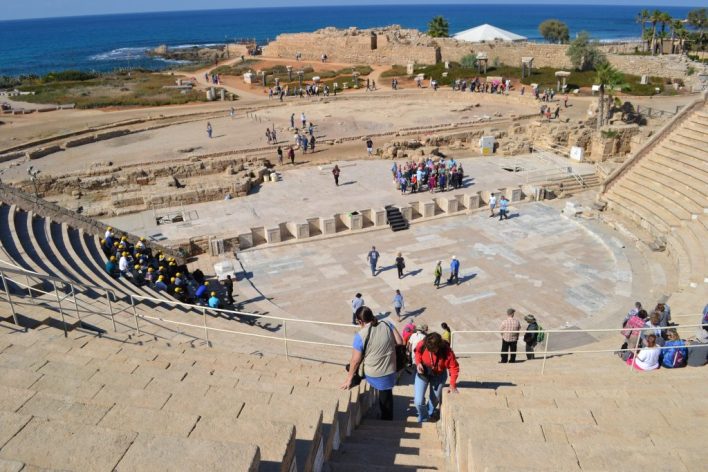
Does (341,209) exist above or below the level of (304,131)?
below

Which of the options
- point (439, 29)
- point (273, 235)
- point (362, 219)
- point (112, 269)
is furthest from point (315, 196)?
point (439, 29)

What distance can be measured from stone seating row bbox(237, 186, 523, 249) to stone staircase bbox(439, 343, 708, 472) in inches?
494

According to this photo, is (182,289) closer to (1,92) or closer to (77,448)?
(77,448)

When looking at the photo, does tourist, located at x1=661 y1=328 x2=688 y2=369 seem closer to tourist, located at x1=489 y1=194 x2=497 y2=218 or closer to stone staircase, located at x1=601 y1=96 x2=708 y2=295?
stone staircase, located at x1=601 y1=96 x2=708 y2=295

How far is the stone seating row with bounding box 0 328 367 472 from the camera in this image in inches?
184

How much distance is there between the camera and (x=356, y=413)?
8406mm

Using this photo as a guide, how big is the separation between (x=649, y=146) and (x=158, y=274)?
21.8 metres

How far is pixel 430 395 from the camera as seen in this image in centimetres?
821

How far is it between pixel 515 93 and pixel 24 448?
2074 inches

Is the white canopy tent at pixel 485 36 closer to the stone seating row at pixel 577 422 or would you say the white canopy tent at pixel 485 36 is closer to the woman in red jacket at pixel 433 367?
the stone seating row at pixel 577 422

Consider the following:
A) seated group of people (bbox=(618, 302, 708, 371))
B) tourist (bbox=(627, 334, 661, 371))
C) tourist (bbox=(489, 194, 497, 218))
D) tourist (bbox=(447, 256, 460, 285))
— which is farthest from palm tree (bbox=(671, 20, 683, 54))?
tourist (bbox=(627, 334, 661, 371))

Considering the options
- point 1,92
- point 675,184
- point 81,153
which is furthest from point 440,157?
point 1,92

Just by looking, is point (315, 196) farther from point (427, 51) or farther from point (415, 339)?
point (427, 51)

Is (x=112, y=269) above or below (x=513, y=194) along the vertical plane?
below
